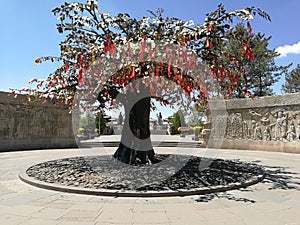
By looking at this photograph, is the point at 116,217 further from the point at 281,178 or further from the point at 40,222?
the point at 281,178

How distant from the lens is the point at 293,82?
39.8m

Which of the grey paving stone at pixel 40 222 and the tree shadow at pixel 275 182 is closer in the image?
the grey paving stone at pixel 40 222

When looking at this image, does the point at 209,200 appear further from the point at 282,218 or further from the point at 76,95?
the point at 76,95

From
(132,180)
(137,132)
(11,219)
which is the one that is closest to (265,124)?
(137,132)

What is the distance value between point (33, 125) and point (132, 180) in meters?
10.1

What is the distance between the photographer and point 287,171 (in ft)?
23.7

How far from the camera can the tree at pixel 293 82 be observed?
3919 centimetres

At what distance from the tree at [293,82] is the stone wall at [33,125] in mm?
38094

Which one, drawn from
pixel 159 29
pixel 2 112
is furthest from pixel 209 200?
pixel 2 112

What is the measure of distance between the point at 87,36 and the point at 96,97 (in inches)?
65.8

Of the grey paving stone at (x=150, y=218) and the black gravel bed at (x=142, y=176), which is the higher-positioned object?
the black gravel bed at (x=142, y=176)

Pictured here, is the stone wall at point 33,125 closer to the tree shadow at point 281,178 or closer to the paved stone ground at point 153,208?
the paved stone ground at point 153,208

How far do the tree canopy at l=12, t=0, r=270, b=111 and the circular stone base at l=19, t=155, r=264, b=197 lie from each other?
77.0 inches

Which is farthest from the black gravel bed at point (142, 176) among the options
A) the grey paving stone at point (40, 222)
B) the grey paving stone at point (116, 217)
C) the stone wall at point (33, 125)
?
the stone wall at point (33, 125)
